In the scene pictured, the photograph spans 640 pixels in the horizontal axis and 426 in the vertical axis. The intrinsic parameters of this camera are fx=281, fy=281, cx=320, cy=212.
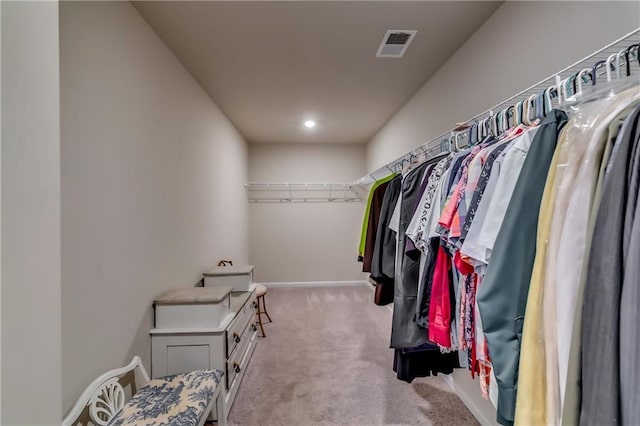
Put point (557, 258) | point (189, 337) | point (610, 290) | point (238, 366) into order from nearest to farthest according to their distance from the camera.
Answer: point (610, 290), point (557, 258), point (189, 337), point (238, 366)

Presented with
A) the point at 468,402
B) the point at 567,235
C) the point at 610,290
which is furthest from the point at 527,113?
the point at 468,402

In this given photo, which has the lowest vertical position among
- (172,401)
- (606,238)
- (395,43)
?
(172,401)

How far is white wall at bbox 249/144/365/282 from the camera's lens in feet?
15.6

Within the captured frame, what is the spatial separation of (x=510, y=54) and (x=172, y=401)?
2398 mm

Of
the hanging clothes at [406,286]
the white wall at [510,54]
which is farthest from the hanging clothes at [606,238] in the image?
the white wall at [510,54]

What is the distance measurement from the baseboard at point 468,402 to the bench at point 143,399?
5.19 ft

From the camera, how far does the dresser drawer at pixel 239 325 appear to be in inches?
70.8

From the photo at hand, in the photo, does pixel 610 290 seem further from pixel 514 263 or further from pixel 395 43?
pixel 395 43

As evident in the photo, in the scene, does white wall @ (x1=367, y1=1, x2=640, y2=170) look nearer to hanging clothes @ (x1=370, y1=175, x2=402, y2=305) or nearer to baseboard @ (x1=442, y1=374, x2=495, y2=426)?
hanging clothes @ (x1=370, y1=175, x2=402, y2=305)

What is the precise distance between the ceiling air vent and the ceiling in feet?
0.14

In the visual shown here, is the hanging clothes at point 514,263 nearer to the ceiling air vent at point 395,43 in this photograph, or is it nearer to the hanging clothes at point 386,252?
the hanging clothes at point 386,252

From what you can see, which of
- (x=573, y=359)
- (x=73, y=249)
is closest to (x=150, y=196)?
(x=73, y=249)

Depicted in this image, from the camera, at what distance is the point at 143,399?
4.24ft

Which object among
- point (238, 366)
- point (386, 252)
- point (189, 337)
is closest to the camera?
point (386, 252)
